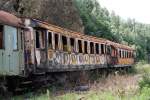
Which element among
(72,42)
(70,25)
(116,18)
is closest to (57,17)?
(70,25)

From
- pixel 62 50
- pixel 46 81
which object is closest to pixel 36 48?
pixel 46 81

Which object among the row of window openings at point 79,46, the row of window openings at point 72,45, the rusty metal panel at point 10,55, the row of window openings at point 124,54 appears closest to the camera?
the rusty metal panel at point 10,55

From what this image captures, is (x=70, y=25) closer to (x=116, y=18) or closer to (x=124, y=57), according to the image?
(x=124, y=57)

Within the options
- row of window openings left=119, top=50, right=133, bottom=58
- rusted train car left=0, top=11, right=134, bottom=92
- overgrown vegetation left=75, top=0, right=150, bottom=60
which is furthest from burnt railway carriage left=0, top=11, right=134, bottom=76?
overgrown vegetation left=75, top=0, right=150, bottom=60

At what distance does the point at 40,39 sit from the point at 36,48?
709mm

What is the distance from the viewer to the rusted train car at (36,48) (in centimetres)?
1678

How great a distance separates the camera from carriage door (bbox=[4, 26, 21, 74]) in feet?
54.7

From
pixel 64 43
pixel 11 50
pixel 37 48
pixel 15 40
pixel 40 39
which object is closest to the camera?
pixel 11 50

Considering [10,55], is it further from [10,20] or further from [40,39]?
[40,39]

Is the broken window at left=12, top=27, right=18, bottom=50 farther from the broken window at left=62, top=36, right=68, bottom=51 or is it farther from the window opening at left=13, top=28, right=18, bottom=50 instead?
the broken window at left=62, top=36, right=68, bottom=51

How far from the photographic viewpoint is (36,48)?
18.7 m

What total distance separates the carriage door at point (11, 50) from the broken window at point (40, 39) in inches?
68.0

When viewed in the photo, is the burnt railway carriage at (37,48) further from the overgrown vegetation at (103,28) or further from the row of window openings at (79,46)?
the overgrown vegetation at (103,28)

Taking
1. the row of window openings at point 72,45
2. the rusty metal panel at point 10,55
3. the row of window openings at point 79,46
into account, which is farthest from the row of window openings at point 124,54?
the rusty metal panel at point 10,55
